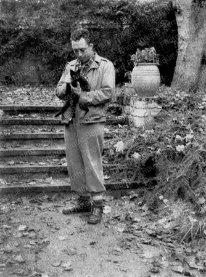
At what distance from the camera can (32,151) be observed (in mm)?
6176

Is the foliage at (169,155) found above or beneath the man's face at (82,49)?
beneath

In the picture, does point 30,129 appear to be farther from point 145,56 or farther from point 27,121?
point 145,56

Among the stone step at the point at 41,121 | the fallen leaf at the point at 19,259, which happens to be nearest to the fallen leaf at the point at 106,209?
the fallen leaf at the point at 19,259

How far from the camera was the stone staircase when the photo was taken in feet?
18.3

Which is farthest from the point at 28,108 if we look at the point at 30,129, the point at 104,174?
the point at 104,174

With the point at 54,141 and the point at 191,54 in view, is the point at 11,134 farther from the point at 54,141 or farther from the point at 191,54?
the point at 191,54

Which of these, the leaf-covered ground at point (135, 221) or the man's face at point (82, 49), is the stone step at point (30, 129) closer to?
the leaf-covered ground at point (135, 221)

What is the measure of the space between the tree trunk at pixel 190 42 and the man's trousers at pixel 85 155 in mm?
5526

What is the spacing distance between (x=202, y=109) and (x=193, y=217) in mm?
2868

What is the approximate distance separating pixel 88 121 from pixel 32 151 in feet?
6.53

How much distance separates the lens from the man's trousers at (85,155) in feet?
14.8

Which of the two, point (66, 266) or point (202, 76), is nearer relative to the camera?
point (66, 266)

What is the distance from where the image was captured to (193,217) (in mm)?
4555

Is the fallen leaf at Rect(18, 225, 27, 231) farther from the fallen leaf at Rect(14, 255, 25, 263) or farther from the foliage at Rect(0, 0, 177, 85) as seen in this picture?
the foliage at Rect(0, 0, 177, 85)
